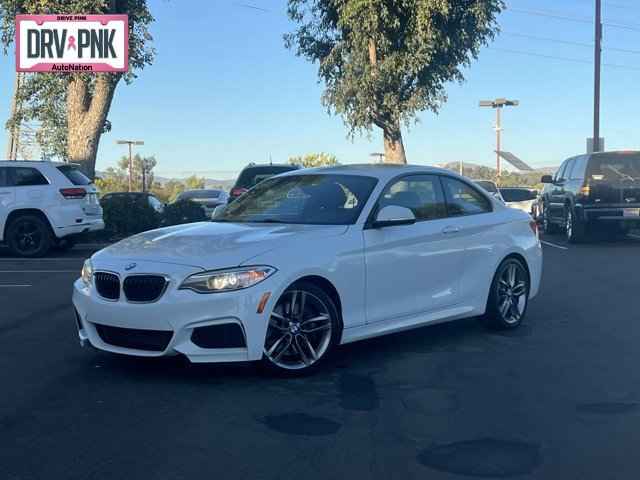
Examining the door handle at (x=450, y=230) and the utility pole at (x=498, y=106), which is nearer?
the door handle at (x=450, y=230)

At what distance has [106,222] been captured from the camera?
1891 cm

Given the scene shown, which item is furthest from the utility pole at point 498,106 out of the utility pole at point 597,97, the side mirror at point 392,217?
the side mirror at point 392,217

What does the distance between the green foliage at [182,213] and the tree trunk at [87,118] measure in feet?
10.6

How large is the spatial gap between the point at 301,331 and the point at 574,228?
12755mm

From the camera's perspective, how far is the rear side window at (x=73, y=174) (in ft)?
49.4

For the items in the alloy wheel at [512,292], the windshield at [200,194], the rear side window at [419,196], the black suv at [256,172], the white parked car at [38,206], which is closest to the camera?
the rear side window at [419,196]

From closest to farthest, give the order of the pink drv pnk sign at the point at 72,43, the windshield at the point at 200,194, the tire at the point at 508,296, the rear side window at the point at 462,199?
the rear side window at the point at 462,199 < the tire at the point at 508,296 < the pink drv pnk sign at the point at 72,43 < the windshield at the point at 200,194

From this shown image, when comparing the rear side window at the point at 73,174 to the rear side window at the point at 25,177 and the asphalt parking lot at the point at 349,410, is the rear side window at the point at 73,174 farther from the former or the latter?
the asphalt parking lot at the point at 349,410

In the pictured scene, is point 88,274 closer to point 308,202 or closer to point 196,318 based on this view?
point 196,318

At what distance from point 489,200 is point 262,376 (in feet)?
10.2

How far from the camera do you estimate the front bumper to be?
5508 millimetres

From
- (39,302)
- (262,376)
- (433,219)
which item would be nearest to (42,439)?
(262,376)

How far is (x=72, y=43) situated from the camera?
70.5ft

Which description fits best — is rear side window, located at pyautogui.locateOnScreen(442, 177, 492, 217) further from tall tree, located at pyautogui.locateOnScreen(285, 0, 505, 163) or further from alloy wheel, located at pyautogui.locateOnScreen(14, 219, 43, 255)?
tall tree, located at pyautogui.locateOnScreen(285, 0, 505, 163)
